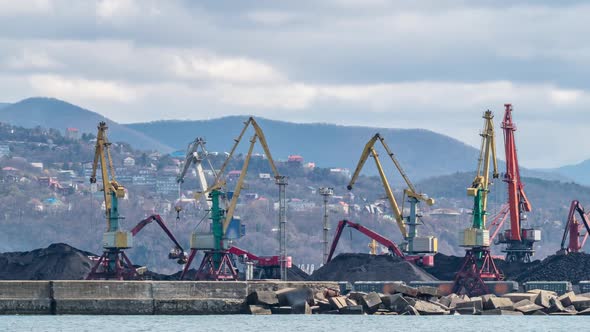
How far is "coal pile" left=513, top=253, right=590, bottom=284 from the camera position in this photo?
131250mm

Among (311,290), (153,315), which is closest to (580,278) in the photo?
(311,290)

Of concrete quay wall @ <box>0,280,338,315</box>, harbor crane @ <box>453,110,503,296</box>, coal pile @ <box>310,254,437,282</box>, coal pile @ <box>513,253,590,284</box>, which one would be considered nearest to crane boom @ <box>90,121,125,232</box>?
coal pile @ <box>310,254,437,282</box>

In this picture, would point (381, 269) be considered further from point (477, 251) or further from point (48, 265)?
point (48, 265)

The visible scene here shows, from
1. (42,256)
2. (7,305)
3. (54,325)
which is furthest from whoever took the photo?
(42,256)

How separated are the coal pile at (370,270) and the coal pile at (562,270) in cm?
863

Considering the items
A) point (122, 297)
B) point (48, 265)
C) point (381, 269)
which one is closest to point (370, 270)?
point (381, 269)

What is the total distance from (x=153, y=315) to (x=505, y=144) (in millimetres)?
70902

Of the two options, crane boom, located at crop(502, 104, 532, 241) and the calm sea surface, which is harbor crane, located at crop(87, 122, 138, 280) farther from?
the calm sea surface

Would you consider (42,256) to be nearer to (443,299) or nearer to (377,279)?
(377,279)

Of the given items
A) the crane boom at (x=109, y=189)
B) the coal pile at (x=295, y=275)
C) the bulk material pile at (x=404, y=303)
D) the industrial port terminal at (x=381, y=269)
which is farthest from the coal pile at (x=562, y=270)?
the crane boom at (x=109, y=189)

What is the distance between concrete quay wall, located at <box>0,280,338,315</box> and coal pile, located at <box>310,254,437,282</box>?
162ft

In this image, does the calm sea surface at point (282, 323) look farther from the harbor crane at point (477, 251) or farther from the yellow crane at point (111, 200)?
the yellow crane at point (111, 200)

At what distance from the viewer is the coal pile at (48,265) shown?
454 ft

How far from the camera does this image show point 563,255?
137125 millimetres
